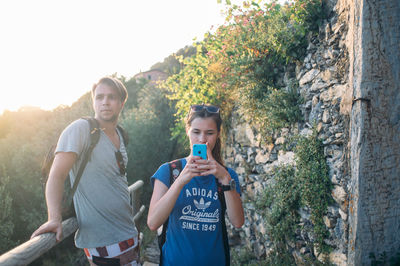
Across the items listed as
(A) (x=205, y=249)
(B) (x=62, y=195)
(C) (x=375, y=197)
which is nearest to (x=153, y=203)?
(A) (x=205, y=249)

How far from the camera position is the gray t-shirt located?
6.47 ft

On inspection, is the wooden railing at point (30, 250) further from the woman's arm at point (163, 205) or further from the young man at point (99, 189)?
the woman's arm at point (163, 205)

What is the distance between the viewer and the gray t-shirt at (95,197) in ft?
6.47

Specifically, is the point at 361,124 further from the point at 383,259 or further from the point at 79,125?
the point at 79,125

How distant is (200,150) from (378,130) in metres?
1.40

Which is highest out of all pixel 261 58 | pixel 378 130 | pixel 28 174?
pixel 261 58

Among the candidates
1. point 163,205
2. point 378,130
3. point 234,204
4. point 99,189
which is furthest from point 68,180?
point 378,130

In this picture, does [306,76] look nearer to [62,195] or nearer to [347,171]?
[347,171]

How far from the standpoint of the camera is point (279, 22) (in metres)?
3.30

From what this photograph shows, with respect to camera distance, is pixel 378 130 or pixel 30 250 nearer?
pixel 30 250

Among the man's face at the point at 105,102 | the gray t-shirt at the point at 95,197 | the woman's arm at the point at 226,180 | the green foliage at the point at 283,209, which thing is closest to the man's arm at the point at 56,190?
the gray t-shirt at the point at 95,197

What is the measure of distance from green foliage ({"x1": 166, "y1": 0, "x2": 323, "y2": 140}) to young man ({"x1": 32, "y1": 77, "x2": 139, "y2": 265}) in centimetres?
213

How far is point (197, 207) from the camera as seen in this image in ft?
5.51

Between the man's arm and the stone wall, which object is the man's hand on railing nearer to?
the man's arm
